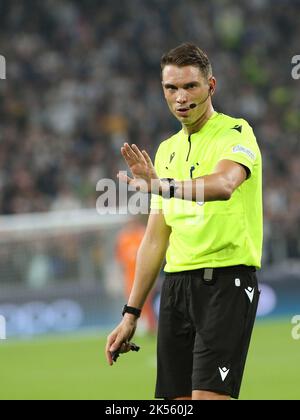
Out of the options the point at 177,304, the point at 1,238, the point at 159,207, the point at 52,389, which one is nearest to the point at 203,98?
the point at 159,207

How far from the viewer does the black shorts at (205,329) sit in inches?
204

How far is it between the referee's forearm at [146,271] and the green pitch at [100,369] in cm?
445

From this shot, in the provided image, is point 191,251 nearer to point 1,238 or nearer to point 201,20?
point 1,238

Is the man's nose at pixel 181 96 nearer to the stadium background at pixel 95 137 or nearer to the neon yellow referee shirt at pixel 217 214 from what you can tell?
the neon yellow referee shirt at pixel 217 214

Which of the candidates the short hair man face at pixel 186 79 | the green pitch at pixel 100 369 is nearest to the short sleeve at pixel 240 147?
the short hair man face at pixel 186 79

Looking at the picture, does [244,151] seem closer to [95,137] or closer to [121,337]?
[121,337]

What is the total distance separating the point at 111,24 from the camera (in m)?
22.2

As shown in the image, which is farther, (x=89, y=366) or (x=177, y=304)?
(x=89, y=366)

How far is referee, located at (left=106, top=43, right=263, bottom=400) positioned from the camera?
5.20 m

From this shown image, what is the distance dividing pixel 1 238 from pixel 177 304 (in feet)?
41.9

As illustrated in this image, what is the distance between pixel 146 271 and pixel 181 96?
0.97 m

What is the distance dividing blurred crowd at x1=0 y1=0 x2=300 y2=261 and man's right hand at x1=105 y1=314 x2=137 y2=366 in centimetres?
1272

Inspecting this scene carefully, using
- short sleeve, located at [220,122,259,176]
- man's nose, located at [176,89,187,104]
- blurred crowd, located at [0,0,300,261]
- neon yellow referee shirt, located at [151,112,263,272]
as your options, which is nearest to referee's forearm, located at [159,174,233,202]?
short sleeve, located at [220,122,259,176]

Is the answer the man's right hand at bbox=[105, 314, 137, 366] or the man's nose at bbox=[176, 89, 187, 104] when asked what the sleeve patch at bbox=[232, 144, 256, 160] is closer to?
the man's nose at bbox=[176, 89, 187, 104]
